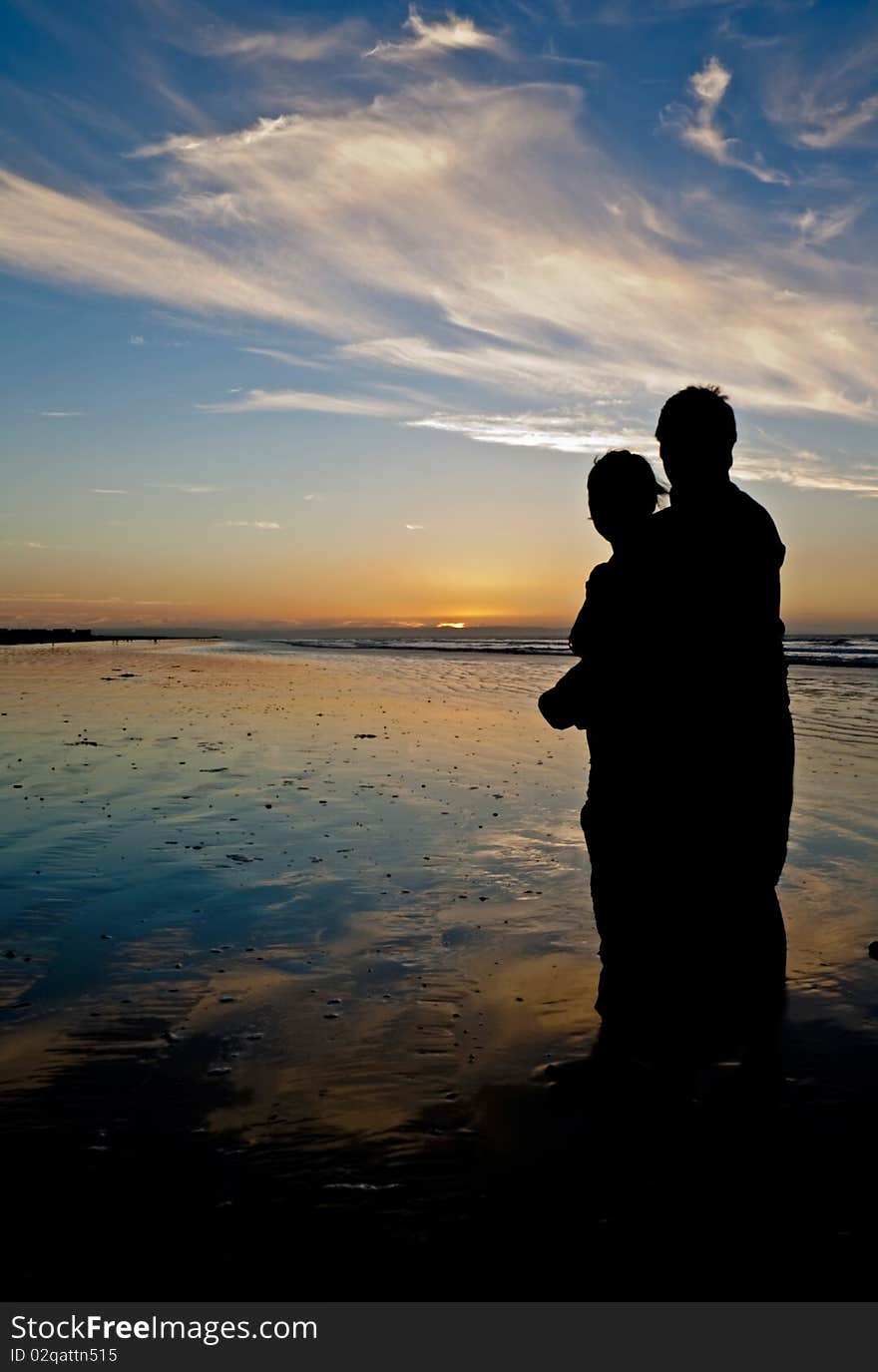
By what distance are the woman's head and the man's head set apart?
31 centimetres

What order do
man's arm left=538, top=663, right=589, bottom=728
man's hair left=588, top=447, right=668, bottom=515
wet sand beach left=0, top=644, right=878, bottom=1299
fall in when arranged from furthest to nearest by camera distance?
man's hair left=588, top=447, right=668, bottom=515 → man's arm left=538, top=663, right=589, bottom=728 → wet sand beach left=0, top=644, right=878, bottom=1299

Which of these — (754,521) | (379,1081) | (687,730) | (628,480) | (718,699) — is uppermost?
→ (628,480)

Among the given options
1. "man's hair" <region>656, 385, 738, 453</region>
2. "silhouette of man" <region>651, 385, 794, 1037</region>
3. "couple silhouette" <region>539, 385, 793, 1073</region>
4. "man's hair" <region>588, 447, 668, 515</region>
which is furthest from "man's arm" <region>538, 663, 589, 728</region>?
"man's hair" <region>656, 385, 738, 453</region>

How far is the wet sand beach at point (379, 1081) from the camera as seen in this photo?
293 centimetres

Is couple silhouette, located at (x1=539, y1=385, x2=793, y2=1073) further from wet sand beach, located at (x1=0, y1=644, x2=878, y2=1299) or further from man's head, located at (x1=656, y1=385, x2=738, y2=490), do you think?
wet sand beach, located at (x1=0, y1=644, x2=878, y2=1299)

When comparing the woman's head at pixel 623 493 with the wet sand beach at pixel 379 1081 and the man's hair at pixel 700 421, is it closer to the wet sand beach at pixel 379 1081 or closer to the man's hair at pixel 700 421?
the man's hair at pixel 700 421

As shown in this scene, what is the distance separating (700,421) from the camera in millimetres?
3420

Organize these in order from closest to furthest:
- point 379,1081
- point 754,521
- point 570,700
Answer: point 754,521 → point 570,700 → point 379,1081

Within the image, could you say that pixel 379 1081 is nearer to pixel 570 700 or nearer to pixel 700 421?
pixel 570 700

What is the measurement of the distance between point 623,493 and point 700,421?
0.46 metres

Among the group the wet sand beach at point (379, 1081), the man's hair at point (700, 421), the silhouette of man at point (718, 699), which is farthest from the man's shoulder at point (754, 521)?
the wet sand beach at point (379, 1081)

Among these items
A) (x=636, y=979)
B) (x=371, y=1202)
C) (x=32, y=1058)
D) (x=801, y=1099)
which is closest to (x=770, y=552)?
(x=636, y=979)

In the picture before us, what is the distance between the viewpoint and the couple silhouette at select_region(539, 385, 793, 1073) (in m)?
3.31

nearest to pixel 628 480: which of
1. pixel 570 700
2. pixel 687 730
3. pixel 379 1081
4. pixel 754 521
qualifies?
pixel 754 521
